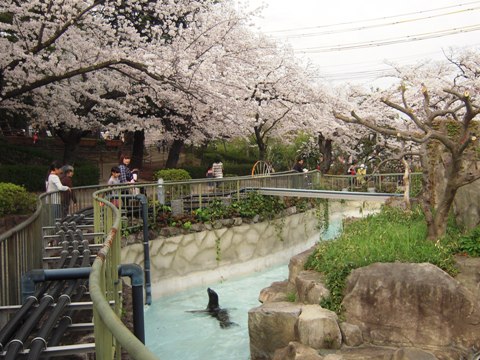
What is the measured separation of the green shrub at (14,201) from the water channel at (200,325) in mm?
3344

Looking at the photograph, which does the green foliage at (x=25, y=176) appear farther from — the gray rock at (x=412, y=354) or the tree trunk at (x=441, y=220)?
the gray rock at (x=412, y=354)

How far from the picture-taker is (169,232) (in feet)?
36.4

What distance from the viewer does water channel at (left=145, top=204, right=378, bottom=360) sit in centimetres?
788

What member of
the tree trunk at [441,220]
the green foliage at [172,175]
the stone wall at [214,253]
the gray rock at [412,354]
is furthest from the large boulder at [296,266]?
the green foliage at [172,175]

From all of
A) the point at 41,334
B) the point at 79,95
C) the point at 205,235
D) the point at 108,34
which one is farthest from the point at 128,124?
the point at 41,334

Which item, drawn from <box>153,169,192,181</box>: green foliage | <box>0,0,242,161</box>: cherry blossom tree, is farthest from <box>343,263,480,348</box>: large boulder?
<box>153,169,192,181</box>: green foliage

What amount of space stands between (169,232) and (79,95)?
7.71 m

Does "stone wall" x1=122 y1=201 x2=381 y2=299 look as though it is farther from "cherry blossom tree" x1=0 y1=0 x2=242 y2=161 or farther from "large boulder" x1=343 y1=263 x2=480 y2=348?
"large boulder" x1=343 y1=263 x2=480 y2=348

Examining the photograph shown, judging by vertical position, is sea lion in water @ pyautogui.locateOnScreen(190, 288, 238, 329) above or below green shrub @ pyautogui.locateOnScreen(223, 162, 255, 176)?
below

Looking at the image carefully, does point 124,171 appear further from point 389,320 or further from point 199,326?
point 389,320

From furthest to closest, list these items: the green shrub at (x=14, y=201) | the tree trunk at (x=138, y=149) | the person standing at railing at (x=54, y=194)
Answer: the tree trunk at (x=138, y=149)
the green shrub at (x=14, y=201)
the person standing at railing at (x=54, y=194)

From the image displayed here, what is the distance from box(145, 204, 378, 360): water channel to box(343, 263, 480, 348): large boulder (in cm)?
228

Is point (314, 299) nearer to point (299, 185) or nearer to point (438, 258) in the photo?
point (438, 258)

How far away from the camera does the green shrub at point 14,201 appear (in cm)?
956
